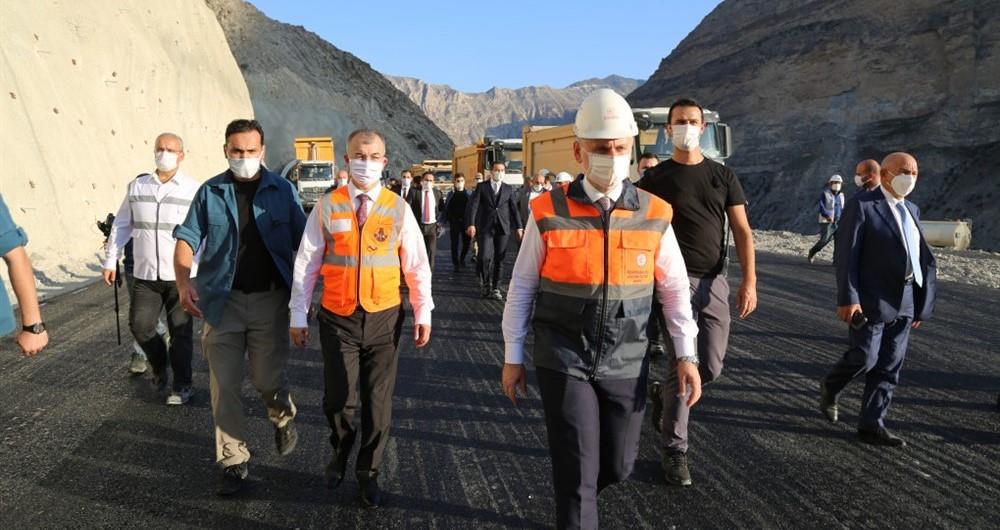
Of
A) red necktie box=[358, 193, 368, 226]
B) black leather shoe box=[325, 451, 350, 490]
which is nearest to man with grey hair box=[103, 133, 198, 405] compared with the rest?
black leather shoe box=[325, 451, 350, 490]

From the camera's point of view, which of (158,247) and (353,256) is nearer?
(353,256)

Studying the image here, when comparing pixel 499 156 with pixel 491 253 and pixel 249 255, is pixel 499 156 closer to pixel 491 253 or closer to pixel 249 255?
pixel 491 253

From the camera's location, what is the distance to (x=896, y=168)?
470 cm

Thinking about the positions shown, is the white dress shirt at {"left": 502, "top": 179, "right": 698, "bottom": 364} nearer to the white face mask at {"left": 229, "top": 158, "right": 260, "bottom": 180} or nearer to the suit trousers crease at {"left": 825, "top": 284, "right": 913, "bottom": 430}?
the white face mask at {"left": 229, "top": 158, "right": 260, "bottom": 180}

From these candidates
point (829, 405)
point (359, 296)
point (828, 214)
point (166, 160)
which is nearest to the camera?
point (359, 296)

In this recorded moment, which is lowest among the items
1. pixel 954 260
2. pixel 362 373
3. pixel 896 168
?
pixel 954 260

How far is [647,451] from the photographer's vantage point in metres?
4.53

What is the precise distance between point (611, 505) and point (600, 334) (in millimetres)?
1453

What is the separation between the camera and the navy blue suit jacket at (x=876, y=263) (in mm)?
4652

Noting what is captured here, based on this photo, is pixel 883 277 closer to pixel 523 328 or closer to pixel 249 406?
pixel 523 328

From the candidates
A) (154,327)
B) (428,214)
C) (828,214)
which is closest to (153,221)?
(154,327)

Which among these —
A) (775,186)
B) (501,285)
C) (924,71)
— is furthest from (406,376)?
(924,71)

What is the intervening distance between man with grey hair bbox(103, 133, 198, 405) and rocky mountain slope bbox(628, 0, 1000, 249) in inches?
1277

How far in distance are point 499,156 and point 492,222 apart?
15140 mm
